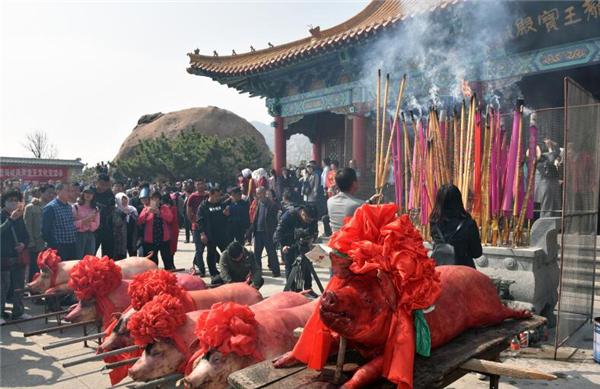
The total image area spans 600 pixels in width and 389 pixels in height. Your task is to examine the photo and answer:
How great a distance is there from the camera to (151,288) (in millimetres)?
3381

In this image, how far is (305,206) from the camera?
679 cm

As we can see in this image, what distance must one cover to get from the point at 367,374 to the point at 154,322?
5.32 feet

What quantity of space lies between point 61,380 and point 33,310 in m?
2.92

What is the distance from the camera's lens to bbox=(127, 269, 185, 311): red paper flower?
3385mm

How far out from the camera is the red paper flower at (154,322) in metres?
3.03

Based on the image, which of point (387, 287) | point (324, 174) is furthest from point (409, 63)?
point (387, 287)

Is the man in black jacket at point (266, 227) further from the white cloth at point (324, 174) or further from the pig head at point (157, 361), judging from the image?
the pig head at point (157, 361)

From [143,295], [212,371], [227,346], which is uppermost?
[143,295]

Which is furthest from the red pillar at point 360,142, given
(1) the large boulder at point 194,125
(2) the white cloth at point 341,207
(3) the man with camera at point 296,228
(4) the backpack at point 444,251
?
(1) the large boulder at point 194,125

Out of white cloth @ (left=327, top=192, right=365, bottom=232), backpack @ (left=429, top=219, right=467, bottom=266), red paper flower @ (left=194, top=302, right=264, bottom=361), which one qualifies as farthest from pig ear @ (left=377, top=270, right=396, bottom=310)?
white cloth @ (left=327, top=192, right=365, bottom=232)

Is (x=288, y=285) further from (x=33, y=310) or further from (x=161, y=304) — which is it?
(x=33, y=310)

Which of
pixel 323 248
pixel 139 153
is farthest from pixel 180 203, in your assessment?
pixel 139 153

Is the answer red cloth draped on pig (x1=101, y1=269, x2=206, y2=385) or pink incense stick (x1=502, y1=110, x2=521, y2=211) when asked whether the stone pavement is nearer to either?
red cloth draped on pig (x1=101, y1=269, x2=206, y2=385)

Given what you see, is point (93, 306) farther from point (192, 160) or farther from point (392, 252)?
point (192, 160)
